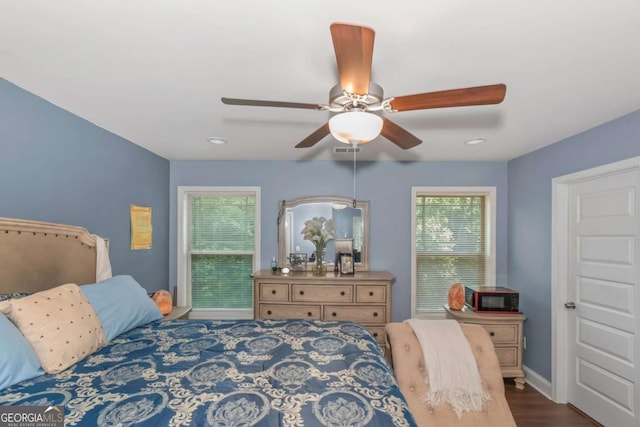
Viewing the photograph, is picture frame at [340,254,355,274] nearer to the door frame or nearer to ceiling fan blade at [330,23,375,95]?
the door frame

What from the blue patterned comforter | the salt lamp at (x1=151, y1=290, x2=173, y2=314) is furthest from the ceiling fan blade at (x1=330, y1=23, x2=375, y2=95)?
the salt lamp at (x1=151, y1=290, x2=173, y2=314)

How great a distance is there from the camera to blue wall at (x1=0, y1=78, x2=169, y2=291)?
185 centimetres

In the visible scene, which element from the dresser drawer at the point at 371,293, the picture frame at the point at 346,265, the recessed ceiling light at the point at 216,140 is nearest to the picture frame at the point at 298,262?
the picture frame at the point at 346,265

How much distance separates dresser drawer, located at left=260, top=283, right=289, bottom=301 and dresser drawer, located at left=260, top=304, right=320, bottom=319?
3.0 inches

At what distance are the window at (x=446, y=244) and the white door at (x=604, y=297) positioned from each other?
107 cm

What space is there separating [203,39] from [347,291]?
2.65 m

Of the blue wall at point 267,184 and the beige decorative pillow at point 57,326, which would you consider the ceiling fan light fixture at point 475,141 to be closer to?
the blue wall at point 267,184

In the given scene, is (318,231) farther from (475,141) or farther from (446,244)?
(475,141)

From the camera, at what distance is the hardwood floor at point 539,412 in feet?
8.37

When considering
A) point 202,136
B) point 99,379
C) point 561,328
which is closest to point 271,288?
point 202,136

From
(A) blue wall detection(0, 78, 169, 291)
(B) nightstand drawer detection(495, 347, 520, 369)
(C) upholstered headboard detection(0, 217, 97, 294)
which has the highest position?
(A) blue wall detection(0, 78, 169, 291)

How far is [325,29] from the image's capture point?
4.33ft

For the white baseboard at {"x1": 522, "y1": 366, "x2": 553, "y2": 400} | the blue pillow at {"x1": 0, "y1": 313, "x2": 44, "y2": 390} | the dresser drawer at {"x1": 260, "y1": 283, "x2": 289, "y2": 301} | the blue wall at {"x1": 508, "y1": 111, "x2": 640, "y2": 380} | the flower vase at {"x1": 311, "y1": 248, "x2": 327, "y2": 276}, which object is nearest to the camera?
the blue pillow at {"x1": 0, "y1": 313, "x2": 44, "y2": 390}

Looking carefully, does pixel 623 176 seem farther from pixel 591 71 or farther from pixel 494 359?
pixel 494 359
